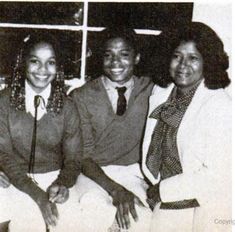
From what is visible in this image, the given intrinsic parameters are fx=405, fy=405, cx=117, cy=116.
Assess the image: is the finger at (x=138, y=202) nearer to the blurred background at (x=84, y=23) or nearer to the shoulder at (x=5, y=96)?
the blurred background at (x=84, y=23)

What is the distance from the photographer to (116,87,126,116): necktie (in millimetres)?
1332

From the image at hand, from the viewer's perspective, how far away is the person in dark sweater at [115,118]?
131cm

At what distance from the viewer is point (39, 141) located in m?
1.32

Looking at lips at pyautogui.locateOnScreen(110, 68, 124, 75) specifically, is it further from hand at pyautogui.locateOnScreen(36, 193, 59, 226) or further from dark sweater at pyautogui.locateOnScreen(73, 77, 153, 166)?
hand at pyautogui.locateOnScreen(36, 193, 59, 226)

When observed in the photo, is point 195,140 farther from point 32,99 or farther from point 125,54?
point 32,99

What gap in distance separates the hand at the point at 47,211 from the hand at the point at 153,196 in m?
0.30

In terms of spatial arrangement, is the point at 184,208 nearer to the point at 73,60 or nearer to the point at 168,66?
the point at 168,66

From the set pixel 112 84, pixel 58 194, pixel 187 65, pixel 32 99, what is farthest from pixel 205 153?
pixel 32 99

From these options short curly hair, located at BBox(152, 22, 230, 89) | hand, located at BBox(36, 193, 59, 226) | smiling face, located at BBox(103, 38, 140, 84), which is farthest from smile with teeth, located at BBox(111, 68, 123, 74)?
hand, located at BBox(36, 193, 59, 226)

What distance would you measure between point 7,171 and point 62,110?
0.27 metres

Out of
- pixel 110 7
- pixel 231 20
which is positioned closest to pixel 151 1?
pixel 110 7

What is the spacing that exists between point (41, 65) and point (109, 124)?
290 millimetres

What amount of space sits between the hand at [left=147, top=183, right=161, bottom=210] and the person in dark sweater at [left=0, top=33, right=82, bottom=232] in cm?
24

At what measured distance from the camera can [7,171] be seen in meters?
1.32
